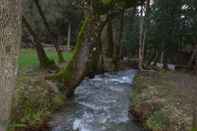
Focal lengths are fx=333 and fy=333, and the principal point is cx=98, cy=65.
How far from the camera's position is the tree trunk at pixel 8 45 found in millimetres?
3072

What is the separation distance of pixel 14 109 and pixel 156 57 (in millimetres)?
12533

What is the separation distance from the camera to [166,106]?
797 cm

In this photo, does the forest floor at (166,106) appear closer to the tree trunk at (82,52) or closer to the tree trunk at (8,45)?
the tree trunk at (82,52)

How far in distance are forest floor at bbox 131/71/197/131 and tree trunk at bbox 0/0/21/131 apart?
3518 millimetres

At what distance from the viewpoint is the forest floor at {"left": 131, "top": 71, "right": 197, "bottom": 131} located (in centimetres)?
703

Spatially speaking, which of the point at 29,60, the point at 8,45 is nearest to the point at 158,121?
the point at 8,45

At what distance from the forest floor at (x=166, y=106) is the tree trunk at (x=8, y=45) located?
139 inches

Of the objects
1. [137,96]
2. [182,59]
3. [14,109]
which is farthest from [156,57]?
[14,109]

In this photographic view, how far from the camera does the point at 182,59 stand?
63.5 ft

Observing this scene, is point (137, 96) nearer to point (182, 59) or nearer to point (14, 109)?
point (14, 109)

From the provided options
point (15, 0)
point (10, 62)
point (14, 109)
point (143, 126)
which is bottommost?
point (143, 126)

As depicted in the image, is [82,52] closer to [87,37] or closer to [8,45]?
[87,37]

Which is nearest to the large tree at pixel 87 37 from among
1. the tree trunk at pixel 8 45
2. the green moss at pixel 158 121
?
the green moss at pixel 158 121

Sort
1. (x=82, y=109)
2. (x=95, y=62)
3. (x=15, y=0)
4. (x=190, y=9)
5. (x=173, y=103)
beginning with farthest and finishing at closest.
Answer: (x=190, y=9) → (x=95, y=62) → (x=82, y=109) → (x=173, y=103) → (x=15, y=0)
